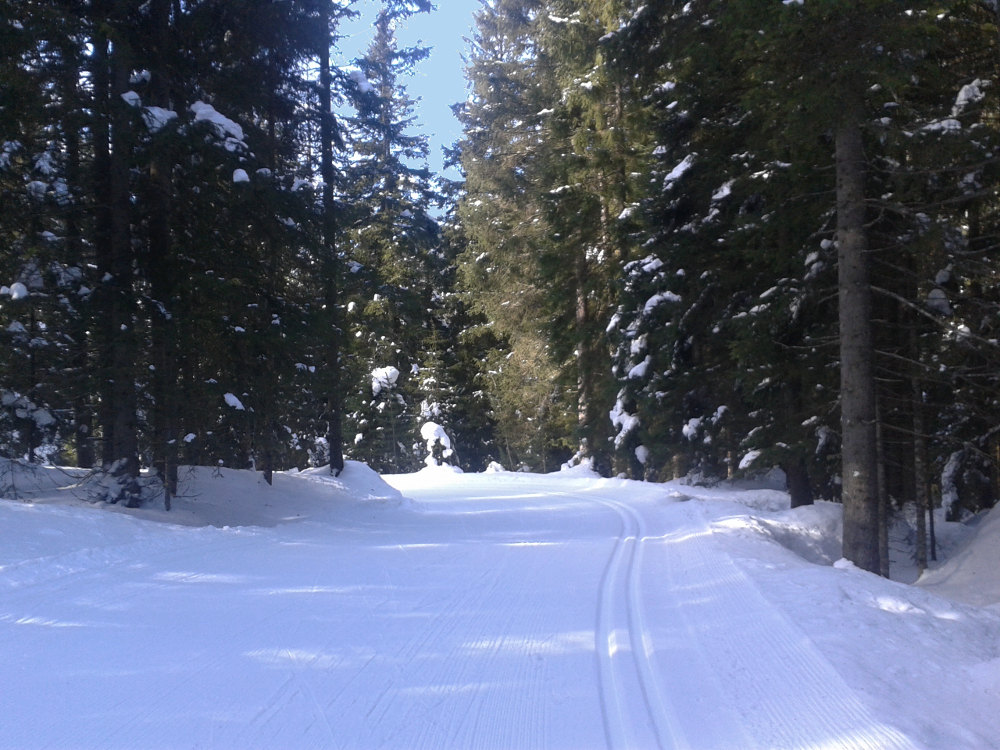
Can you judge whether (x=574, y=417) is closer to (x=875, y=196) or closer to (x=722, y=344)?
(x=722, y=344)

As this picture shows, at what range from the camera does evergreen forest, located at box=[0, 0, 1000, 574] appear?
35.1 ft

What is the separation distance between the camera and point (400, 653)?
19.3 feet

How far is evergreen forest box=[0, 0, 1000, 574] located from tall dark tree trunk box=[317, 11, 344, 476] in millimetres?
110

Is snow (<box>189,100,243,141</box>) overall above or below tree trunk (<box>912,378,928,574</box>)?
above

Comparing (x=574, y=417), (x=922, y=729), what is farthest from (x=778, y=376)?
(x=574, y=417)

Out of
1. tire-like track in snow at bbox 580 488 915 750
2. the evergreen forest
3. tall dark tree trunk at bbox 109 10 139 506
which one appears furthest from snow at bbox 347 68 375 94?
tire-like track in snow at bbox 580 488 915 750

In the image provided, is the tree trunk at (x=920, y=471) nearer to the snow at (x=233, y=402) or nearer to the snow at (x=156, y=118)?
the snow at (x=233, y=402)

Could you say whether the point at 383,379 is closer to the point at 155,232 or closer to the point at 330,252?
the point at 330,252

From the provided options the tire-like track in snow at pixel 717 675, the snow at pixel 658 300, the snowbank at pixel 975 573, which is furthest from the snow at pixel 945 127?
the snow at pixel 658 300

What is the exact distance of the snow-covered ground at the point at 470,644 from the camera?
448 centimetres

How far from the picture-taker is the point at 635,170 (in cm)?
2342

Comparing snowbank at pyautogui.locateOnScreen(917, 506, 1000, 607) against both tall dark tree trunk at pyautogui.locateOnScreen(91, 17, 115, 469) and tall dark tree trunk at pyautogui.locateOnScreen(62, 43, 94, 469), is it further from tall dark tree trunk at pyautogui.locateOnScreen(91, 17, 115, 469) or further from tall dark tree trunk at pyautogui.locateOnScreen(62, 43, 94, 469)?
tall dark tree trunk at pyautogui.locateOnScreen(62, 43, 94, 469)

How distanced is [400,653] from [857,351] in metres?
7.88

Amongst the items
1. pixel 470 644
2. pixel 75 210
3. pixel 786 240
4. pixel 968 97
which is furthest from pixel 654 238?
pixel 470 644
